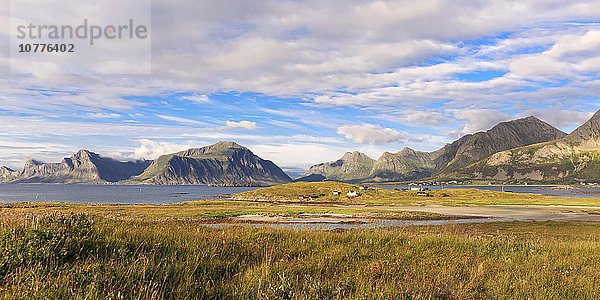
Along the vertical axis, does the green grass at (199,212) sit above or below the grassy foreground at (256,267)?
below

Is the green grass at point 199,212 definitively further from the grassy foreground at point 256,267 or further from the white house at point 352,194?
the white house at point 352,194

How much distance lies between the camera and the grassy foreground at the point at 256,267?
727 centimetres

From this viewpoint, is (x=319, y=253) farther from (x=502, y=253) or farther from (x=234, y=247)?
(x=502, y=253)

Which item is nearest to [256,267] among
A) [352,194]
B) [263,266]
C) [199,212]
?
[263,266]

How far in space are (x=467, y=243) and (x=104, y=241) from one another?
40.4 ft

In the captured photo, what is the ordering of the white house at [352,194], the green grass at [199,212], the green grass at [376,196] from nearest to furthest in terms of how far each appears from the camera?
1. the green grass at [199,212]
2. the green grass at [376,196]
3. the white house at [352,194]

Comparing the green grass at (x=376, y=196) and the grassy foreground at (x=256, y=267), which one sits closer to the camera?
the grassy foreground at (x=256, y=267)

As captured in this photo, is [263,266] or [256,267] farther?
[256,267]

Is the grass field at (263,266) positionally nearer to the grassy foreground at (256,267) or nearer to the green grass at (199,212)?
the grassy foreground at (256,267)

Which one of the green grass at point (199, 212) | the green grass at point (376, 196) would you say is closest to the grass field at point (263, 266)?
the green grass at point (199, 212)

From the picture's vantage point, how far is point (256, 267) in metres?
9.70

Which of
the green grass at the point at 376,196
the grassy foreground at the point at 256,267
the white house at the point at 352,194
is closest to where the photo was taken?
the grassy foreground at the point at 256,267

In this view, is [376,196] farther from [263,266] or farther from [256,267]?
[263,266]

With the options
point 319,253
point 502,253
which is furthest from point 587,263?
point 319,253
